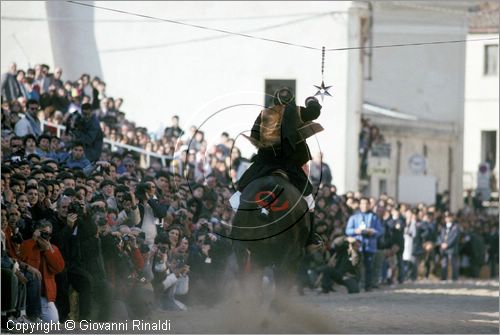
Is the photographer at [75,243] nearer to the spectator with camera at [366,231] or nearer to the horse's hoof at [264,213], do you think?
the horse's hoof at [264,213]

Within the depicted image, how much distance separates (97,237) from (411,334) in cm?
417

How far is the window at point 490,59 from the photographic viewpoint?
66.0 meters

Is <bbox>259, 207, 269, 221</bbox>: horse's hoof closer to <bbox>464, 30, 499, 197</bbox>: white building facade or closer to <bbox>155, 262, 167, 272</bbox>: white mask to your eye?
<bbox>155, 262, 167, 272</bbox>: white mask

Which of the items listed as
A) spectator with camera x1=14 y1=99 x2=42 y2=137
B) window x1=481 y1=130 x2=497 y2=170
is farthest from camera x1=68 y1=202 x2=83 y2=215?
window x1=481 y1=130 x2=497 y2=170

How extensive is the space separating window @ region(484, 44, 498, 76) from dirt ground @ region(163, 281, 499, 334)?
40314 mm

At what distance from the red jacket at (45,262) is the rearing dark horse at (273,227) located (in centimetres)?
224

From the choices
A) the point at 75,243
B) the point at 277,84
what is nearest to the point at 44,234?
the point at 75,243

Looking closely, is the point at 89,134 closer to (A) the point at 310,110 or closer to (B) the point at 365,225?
(A) the point at 310,110

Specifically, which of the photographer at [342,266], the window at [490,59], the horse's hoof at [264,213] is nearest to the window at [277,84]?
the photographer at [342,266]

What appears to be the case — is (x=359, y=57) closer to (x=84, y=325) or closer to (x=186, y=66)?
(x=186, y=66)

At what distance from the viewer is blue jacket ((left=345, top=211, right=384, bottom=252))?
28.7m

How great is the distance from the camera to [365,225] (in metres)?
28.8

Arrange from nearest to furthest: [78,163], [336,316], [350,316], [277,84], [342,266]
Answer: [336,316]
[350,316]
[78,163]
[342,266]
[277,84]

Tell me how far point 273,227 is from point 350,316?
4.16 meters
